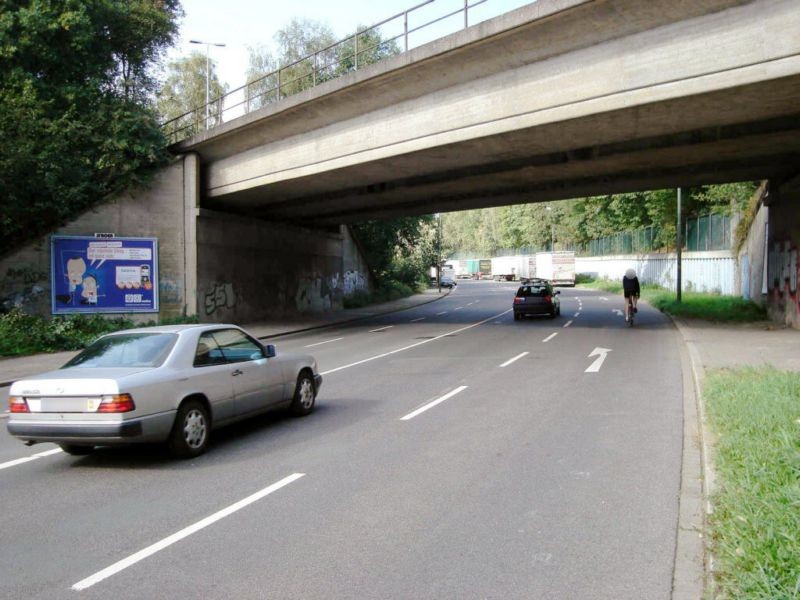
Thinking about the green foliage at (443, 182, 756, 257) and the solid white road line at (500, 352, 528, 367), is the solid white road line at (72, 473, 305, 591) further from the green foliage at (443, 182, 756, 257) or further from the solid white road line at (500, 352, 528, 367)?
the green foliage at (443, 182, 756, 257)

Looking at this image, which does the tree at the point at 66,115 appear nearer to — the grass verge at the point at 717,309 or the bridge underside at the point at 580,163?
the bridge underside at the point at 580,163

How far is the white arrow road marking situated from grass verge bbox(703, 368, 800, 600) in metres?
4.48

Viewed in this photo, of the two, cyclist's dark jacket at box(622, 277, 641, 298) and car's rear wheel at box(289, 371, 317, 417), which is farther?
cyclist's dark jacket at box(622, 277, 641, 298)

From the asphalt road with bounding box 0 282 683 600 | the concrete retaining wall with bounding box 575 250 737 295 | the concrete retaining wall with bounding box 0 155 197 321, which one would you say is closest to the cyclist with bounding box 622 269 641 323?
the asphalt road with bounding box 0 282 683 600

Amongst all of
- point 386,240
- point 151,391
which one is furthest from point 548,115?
point 386,240

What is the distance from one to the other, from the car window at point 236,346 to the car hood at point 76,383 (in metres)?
1.23

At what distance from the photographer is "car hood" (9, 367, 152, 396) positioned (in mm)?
6383

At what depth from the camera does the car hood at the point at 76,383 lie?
6.38 m

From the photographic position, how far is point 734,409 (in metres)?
7.53

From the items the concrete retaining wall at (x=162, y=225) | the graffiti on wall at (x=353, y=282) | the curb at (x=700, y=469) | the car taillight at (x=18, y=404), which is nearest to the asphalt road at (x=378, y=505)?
the curb at (x=700, y=469)

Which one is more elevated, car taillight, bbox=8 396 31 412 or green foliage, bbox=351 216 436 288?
green foliage, bbox=351 216 436 288

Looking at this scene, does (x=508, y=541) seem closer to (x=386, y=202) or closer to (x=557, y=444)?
(x=557, y=444)

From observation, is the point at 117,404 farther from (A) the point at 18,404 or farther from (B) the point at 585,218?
Answer: (B) the point at 585,218

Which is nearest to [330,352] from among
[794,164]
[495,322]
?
[495,322]
